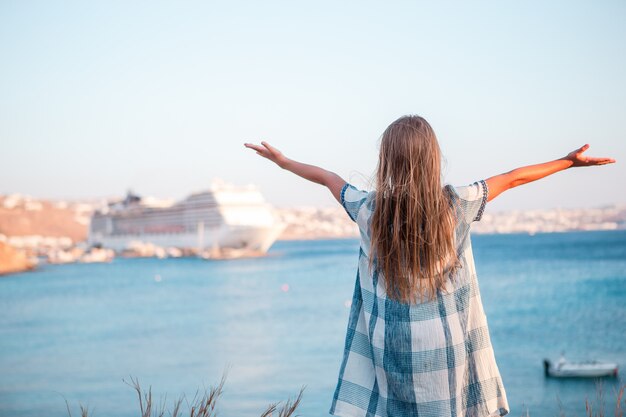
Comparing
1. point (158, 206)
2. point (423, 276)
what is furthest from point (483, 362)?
point (158, 206)

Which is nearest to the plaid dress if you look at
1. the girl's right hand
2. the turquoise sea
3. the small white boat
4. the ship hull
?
the girl's right hand

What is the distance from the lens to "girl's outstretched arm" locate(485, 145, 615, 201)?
58.4 inches

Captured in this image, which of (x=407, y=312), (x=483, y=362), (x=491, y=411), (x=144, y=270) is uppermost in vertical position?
(x=407, y=312)

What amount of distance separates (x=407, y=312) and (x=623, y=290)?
94.2 ft

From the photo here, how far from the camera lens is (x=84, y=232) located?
97562 millimetres

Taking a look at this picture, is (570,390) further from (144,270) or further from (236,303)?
(144,270)

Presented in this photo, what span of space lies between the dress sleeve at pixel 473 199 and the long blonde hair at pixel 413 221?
0.12ft

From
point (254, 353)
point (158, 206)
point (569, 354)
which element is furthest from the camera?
point (158, 206)

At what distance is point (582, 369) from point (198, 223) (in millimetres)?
44430

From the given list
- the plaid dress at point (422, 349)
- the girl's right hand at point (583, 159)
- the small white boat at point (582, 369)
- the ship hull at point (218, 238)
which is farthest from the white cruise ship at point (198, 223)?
the plaid dress at point (422, 349)

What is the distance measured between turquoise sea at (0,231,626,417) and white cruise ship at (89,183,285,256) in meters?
9.80

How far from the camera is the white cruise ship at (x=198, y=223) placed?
5041 centimetres

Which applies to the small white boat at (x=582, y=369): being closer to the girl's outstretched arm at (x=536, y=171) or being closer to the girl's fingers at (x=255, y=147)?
the girl's outstretched arm at (x=536, y=171)

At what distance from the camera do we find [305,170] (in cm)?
163
